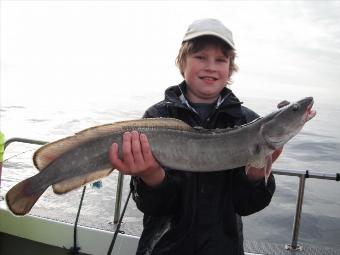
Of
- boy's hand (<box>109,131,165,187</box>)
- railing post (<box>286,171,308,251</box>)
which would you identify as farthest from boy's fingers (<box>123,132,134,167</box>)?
railing post (<box>286,171,308,251</box>)

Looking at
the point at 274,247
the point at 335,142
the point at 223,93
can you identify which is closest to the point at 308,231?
the point at 274,247

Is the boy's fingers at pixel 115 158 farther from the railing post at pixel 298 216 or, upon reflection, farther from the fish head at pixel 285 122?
the railing post at pixel 298 216

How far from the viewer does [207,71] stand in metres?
2.74

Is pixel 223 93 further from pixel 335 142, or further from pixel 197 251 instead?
pixel 335 142

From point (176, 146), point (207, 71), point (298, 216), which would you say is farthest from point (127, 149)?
point (298, 216)

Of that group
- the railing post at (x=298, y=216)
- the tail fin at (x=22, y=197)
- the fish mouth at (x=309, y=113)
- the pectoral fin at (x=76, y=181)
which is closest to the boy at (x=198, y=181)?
the pectoral fin at (x=76, y=181)

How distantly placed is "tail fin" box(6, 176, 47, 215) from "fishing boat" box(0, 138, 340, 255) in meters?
1.38

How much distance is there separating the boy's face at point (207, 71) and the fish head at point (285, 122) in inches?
18.2

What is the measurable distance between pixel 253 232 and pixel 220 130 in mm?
5881

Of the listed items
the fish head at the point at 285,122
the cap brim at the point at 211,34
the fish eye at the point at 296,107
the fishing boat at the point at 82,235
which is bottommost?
the fishing boat at the point at 82,235

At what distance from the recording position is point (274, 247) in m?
3.96

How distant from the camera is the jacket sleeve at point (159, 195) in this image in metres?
2.49

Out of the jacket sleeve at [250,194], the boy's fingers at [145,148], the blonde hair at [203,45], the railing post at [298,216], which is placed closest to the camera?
the boy's fingers at [145,148]

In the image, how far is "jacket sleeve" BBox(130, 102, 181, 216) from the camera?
8.16 ft
